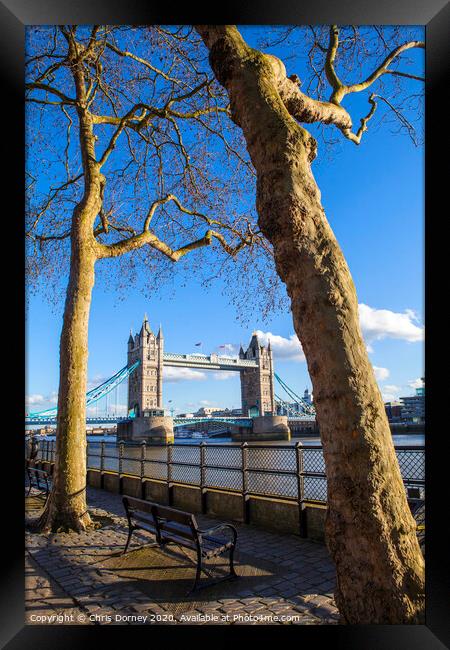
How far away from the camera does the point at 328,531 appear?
2594 millimetres

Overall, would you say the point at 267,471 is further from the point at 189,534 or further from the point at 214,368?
the point at 214,368

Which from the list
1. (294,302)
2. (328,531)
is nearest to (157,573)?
(328,531)

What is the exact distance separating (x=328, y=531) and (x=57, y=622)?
1940 mm

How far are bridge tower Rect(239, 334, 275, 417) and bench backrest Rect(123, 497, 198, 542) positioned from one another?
61.4 m

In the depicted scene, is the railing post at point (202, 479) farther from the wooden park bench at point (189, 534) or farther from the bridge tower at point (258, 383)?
the bridge tower at point (258, 383)

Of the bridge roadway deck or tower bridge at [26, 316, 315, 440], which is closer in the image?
tower bridge at [26, 316, 315, 440]

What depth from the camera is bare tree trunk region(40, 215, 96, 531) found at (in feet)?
19.7

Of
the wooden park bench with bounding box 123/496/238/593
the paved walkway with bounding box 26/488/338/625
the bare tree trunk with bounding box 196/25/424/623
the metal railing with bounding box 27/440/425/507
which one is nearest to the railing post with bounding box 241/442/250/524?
the metal railing with bounding box 27/440/425/507

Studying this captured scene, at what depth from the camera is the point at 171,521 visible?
4.46 m

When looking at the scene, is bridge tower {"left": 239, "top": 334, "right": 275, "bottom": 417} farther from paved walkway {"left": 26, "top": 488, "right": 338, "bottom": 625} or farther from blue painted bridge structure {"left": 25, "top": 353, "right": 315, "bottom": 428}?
paved walkway {"left": 26, "top": 488, "right": 338, "bottom": 625}

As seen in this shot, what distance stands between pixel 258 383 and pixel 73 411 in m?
62.5

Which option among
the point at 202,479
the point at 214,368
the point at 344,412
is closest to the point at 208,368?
the point at 214,368
